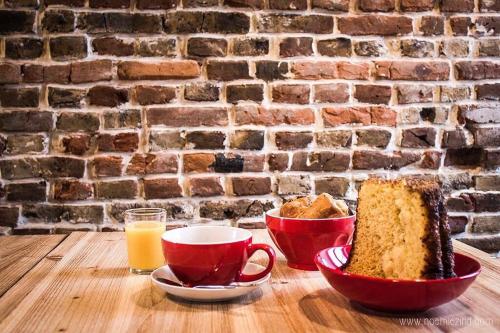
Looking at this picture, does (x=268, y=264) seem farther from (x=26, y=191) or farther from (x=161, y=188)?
(x=26, y=191)

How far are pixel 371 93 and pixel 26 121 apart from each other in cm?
134

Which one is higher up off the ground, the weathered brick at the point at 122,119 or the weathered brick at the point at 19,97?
the weathered brick at the point at 19,97

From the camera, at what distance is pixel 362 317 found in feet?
2.63

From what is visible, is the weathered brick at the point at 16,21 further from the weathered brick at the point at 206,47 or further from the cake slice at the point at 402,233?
the cake slice at the point at 402,233

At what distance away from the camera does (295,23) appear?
1.99 meters

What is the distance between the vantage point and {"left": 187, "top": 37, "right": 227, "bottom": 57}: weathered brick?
1.95m

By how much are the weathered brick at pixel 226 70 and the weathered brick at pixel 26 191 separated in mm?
771

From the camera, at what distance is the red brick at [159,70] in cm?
193

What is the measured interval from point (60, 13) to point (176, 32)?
0.44 m

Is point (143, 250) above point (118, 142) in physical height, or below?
below

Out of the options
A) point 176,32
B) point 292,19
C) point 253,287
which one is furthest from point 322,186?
point 253,287

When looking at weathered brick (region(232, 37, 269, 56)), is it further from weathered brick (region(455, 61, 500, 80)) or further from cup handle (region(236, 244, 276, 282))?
cup handle (region(236, 244, 276, 282))

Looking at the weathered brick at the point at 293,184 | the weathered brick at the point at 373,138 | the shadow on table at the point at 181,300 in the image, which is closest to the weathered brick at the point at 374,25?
the weathered brick at the point at 373,138

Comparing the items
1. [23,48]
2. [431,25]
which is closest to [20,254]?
[23,48]
